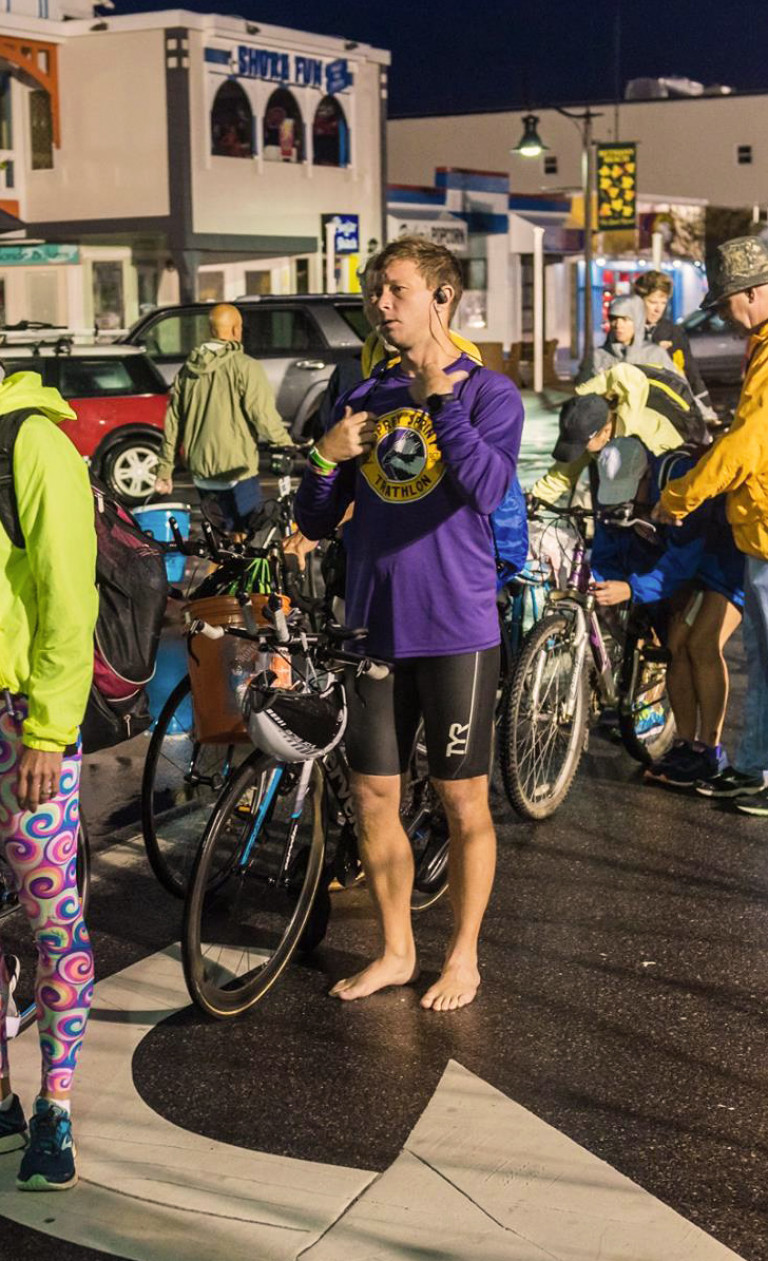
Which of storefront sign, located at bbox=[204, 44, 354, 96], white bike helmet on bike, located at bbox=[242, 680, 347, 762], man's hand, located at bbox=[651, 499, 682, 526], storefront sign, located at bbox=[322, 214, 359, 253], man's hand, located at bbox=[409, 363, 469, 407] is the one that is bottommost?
white bike helmet on bike, located at bbox=[242, 680, 347, 762]

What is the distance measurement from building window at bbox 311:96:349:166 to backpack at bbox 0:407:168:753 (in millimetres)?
34866

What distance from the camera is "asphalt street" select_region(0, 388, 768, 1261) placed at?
412 centimetres

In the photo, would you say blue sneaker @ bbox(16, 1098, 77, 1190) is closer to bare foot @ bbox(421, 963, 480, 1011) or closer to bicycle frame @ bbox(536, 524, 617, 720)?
bare foot @ bbox(421, 963, 480, 1011)

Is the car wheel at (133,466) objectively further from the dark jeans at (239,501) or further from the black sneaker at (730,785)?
the black sneaker at (730,785)

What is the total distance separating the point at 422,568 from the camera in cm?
490

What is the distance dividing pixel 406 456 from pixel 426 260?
20.5 inches

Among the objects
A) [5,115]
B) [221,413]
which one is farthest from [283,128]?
[221,413]

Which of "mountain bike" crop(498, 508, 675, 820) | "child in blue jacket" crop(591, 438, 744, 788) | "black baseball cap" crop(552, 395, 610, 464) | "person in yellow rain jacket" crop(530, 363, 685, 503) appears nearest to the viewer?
"mountain bike" crop(498, 508, 675, 820)

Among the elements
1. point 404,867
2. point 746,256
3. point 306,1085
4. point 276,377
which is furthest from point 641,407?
point 276,377

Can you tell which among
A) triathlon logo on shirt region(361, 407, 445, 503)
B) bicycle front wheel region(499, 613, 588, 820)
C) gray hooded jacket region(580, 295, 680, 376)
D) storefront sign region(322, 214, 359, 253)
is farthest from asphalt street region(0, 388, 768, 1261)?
storefront sign region(322, 214, 359, 253)

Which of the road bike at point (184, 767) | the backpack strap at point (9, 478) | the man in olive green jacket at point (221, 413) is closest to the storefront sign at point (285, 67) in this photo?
the man in olive green jacket at point (221, 413)

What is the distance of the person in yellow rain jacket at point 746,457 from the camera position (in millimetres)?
6625

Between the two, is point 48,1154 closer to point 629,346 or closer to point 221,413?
point 221,413

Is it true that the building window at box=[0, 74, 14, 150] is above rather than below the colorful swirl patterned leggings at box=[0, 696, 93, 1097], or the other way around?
above
